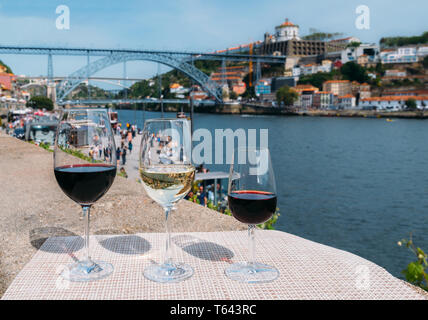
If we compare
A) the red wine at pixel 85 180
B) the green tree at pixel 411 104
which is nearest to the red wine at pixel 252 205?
the red wine at pixel 85 180

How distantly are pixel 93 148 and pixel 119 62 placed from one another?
1141 inches

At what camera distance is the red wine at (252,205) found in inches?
19.1

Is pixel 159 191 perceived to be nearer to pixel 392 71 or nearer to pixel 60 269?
pixel 60 269

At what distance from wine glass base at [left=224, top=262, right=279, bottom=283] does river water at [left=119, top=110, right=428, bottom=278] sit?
6.03 metres

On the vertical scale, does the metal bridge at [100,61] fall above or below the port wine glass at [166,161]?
above

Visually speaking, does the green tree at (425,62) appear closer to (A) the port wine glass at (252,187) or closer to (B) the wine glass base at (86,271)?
(A) the port wine glass at (252,187)

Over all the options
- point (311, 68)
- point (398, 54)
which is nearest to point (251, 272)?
point (311, 68)

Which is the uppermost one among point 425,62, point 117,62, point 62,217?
point 425,62

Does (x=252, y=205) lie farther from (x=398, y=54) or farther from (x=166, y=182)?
(x=398, y=54)

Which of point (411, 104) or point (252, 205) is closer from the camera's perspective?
point (252, 205)

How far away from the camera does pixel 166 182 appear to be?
48 centimetres

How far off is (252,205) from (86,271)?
0.61ft

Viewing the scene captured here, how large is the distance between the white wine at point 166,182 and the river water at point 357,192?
6052mm

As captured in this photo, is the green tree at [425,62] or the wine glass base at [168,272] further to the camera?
the green tree at [425,62]
